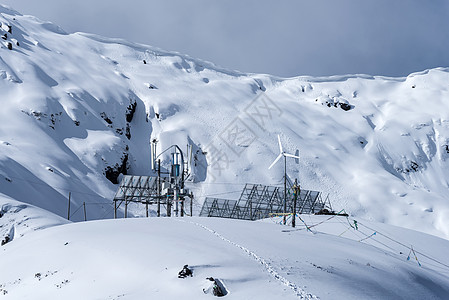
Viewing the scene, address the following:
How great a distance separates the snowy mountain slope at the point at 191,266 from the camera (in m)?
14.2

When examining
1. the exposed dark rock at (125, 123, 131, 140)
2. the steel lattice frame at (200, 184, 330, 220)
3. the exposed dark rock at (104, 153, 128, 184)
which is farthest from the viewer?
the exposed dark rock at (125, 123, 131, 140)

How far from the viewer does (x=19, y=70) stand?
371 ft

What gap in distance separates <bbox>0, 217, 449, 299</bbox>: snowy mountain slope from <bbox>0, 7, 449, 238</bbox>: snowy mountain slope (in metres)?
41.6

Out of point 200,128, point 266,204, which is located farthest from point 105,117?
point 266,204

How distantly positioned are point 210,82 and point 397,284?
6115 inches

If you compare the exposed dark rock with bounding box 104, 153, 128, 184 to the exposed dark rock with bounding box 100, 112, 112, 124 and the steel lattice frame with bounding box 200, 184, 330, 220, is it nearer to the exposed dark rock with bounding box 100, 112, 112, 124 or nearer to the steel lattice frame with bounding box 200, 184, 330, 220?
the exposed dark rock with bounding box 100, 112, 112, 124

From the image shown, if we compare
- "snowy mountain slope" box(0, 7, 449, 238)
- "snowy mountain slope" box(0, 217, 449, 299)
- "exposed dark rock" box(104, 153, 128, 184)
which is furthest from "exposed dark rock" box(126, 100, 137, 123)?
"snowy mountain slope" box(0, 217, 449, 299)

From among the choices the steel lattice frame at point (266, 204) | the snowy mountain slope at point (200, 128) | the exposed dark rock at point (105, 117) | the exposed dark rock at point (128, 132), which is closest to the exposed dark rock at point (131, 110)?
the snowy mountain slope at point (200, 128)

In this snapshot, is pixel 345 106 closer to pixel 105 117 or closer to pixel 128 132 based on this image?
pixel 128 132

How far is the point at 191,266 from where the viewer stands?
15.5 m

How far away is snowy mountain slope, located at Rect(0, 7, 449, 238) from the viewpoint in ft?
289

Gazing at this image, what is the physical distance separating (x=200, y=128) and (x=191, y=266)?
11109cm

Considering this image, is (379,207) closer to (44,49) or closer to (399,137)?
(399,137)

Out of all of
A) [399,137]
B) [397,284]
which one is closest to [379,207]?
[399,137]
